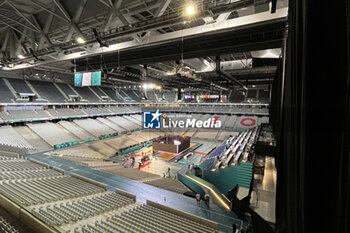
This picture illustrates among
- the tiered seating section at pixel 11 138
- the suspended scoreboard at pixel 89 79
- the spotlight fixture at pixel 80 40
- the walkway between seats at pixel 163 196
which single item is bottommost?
the walkway between seats at pixel 163 196

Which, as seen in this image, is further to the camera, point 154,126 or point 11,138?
point 11,138

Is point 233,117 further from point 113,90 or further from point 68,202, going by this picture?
point 68,202

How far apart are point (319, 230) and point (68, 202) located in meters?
6.40

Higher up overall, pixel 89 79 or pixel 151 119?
pixel 89 79

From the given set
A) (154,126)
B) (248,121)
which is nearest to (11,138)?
(154,126)

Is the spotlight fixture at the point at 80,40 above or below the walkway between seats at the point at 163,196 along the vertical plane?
above

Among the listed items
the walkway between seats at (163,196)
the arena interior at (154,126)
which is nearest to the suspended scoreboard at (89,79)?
the arena interior at (154,126)

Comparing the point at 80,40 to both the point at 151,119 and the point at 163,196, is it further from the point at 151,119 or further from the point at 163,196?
the point at 163,196

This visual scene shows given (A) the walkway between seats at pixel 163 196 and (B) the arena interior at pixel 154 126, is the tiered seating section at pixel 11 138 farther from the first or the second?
(A) the walkway between seats at pixel 163 196

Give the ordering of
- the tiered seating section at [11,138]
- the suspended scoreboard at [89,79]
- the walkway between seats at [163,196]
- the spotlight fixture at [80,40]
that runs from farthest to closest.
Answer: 1. the tiered seating section at [11,138]
2. the suspended scoreboard at [89,79]
3. the spotlight fixture at [80,40]
4. the walkway between seats at [163,196]

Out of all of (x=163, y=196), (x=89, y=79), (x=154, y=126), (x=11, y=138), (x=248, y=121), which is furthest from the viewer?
(x=248, y=121)

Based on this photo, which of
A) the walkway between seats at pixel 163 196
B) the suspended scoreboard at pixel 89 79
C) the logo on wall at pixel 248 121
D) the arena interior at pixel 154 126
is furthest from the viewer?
the logo on wall at pixel 248 121

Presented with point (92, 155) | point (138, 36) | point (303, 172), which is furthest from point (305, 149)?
point (92, 155)

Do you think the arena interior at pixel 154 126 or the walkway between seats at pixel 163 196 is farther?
the walkway between seats at pixel 163 196
